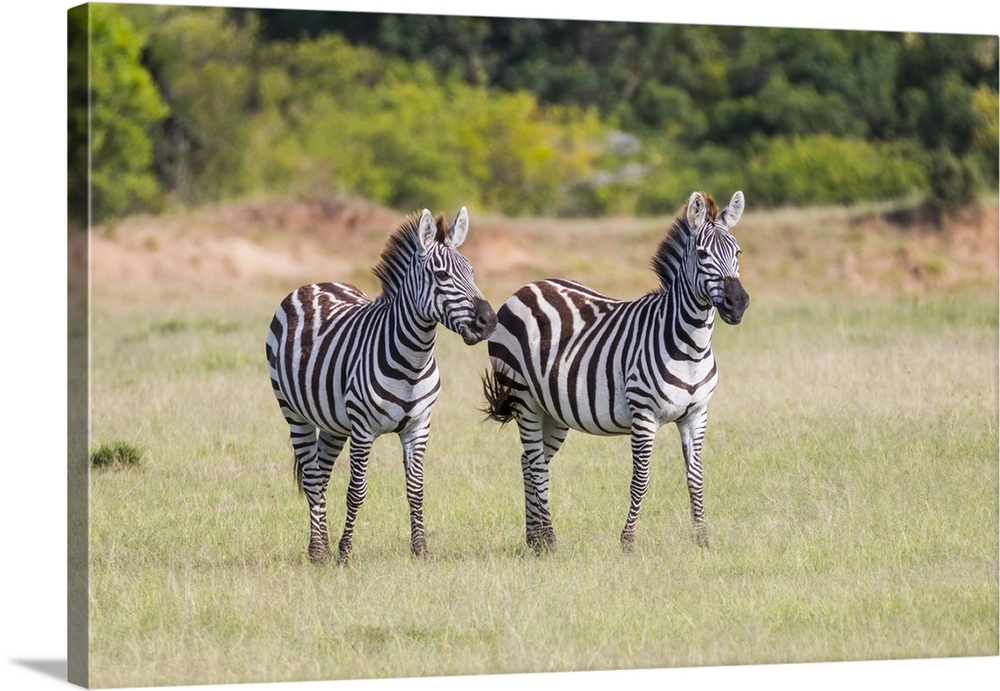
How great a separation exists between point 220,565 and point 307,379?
4.16ft

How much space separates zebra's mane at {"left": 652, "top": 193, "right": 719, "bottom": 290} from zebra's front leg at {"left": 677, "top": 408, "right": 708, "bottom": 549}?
0.84m

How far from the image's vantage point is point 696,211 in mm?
9047

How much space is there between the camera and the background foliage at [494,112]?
29.8 m

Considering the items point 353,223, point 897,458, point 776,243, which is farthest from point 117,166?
point 897,458

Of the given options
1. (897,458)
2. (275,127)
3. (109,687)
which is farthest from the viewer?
(275,127)

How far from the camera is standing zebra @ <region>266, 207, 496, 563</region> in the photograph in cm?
859

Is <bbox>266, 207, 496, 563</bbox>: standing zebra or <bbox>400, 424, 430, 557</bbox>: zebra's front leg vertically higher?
<bbox>266, 207, 496, 563</bbox>: standing zebra

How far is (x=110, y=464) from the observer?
38.4 feet

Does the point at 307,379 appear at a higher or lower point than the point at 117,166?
lower

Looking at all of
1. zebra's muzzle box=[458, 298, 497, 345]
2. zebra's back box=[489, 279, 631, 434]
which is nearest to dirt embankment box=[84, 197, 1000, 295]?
zebra's back box=[489, 279, 631, 434]

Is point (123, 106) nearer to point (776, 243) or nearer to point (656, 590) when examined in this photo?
point (776, 243)

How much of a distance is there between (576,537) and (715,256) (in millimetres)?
2248

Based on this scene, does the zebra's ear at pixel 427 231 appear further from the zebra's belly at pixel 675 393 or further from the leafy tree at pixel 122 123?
the leafy tree at pixel 122 123

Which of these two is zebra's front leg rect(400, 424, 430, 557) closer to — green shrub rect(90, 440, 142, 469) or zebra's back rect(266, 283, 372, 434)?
zebra's back rect(266, 283, 372, 434)
